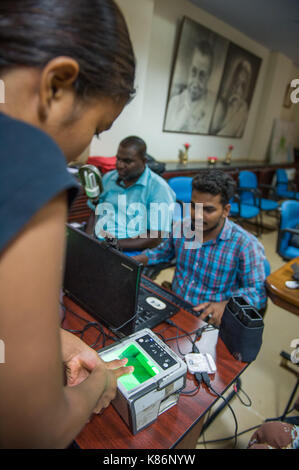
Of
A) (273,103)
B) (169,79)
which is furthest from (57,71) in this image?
(273,103)

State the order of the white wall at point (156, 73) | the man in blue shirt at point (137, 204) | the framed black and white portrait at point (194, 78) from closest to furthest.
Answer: the man in blue shirt at point (137, 204), the white wall at point (156, 73), the framed black and white portrait at point (194, 78)

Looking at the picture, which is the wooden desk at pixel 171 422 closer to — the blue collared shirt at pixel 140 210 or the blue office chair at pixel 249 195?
the blue collared shirt at pixel 140 210

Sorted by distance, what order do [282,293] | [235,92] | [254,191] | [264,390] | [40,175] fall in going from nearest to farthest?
1. [40,175]
2. [282,293]
3. [264,390]
4. [254,191]
5. [235,92]

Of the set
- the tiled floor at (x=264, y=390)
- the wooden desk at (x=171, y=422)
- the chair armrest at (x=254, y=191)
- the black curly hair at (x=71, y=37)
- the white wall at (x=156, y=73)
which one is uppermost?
the white wall at (x=156, y=73)

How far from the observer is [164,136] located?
3.94 metres

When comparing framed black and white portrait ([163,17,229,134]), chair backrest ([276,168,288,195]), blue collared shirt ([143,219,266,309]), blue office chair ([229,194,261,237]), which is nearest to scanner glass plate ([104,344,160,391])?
blue collared shirt ([143,219,266,309])

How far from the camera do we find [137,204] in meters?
2.14

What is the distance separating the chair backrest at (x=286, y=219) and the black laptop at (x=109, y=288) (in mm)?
1969

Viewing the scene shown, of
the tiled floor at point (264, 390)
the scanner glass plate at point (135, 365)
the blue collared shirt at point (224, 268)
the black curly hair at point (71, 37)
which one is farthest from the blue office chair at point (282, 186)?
the black curly hair at point (71, 37)

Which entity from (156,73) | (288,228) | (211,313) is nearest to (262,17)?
(156,73)

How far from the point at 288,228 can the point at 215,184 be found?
5.10ft

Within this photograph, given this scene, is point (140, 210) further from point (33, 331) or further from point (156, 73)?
point (156, 73)

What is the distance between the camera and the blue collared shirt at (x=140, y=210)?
6.95 ft
